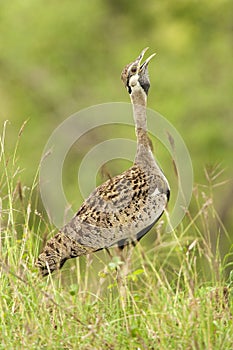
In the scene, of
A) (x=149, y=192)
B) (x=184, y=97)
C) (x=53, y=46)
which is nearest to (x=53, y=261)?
(x=149, y=192)

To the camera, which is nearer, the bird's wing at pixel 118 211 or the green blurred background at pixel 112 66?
the bird's wing at pixel 118 211

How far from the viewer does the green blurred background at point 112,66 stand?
20.6 m

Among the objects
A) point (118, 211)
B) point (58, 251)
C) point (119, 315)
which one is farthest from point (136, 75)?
point (119, 315)

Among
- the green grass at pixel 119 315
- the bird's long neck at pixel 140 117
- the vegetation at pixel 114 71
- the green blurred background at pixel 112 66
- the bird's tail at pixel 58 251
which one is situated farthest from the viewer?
the green blurred background at pixel 112 66

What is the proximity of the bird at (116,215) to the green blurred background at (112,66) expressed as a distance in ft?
45.8

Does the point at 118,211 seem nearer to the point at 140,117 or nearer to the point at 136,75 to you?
the point at 140,117

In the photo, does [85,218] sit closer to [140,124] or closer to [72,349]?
[140,124]

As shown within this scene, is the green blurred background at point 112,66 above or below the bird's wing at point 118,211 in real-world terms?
above

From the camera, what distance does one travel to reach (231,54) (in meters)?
21.4

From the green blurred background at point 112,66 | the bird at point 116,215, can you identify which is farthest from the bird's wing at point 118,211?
the green blurred background at point 112,66

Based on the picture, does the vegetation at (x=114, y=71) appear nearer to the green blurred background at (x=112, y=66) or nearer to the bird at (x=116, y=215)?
the green blurred background at (x=112, y=66)

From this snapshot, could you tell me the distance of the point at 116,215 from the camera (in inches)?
223

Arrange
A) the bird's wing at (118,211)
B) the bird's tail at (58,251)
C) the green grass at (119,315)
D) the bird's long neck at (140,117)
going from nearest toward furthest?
the green grass at (119,315) → the bird's tail at (58,251) → the bird's wing at (118,211) → the bird's long neck at (140,117)

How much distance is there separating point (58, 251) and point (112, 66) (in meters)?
17.6
